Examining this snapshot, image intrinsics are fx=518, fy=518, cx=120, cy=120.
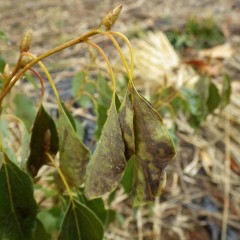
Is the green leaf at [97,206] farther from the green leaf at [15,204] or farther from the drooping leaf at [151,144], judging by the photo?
the drooping leaf at [151,144]

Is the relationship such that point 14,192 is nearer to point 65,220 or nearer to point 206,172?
point 65,220

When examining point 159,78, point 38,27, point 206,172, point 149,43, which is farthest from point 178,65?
point 38,27

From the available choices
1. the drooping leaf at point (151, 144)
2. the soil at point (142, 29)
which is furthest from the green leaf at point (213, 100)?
the drooping leaf at point (151, 144)

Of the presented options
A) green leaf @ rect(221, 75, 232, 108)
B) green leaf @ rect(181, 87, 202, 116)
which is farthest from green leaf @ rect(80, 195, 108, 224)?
green leaf @ rect(221, 75, 232, 108)

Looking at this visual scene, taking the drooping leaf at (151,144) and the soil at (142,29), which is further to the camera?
the soil at (142,29)

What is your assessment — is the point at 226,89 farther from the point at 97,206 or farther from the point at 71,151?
the point at 71,151

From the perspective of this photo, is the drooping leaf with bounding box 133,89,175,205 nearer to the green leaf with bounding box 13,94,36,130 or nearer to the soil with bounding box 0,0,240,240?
the green leaf with bounding box 13,94,36,130
